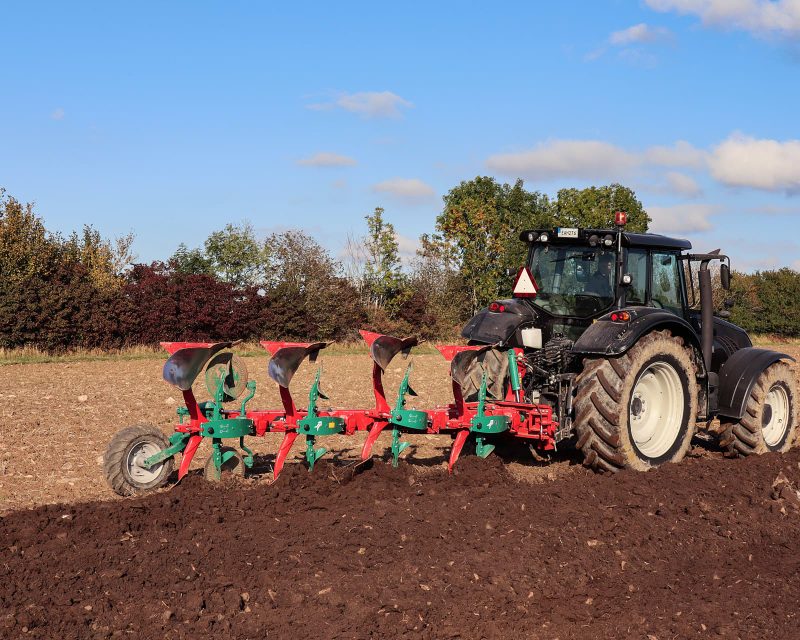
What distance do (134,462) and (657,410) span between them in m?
4.15

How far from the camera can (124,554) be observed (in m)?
4.73

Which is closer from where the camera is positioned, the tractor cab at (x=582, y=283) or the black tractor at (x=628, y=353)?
the black tractor at (x=628, y=353)

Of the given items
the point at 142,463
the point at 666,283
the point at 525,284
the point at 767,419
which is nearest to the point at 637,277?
the point at 666,283

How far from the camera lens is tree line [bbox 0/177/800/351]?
68.1ft

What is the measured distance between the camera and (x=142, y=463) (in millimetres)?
6445

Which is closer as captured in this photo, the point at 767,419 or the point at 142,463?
the point at 142,463

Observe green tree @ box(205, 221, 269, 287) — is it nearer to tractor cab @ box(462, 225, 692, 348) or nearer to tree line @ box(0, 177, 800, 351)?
tree line @ box(0, 177, 800, 351)

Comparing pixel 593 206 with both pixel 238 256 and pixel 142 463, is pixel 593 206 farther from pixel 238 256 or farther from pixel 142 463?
pixel 142 463

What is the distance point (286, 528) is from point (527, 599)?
158 centimetres

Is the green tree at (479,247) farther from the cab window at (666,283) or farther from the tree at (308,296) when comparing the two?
the cab window at (666,283)

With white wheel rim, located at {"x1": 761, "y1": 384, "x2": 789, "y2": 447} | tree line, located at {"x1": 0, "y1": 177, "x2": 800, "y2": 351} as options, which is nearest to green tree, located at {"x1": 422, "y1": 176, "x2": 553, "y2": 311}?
tree line, located at {"x1": 0, "y1": 177, "x2": 800, "y2": 351}

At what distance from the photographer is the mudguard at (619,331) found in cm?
665

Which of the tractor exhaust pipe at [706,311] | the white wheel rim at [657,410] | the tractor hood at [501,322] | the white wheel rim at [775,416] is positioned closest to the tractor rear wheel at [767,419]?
the white wheel rim at [775,416]

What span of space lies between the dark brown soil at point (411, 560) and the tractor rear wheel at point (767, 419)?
1477 millimetres
